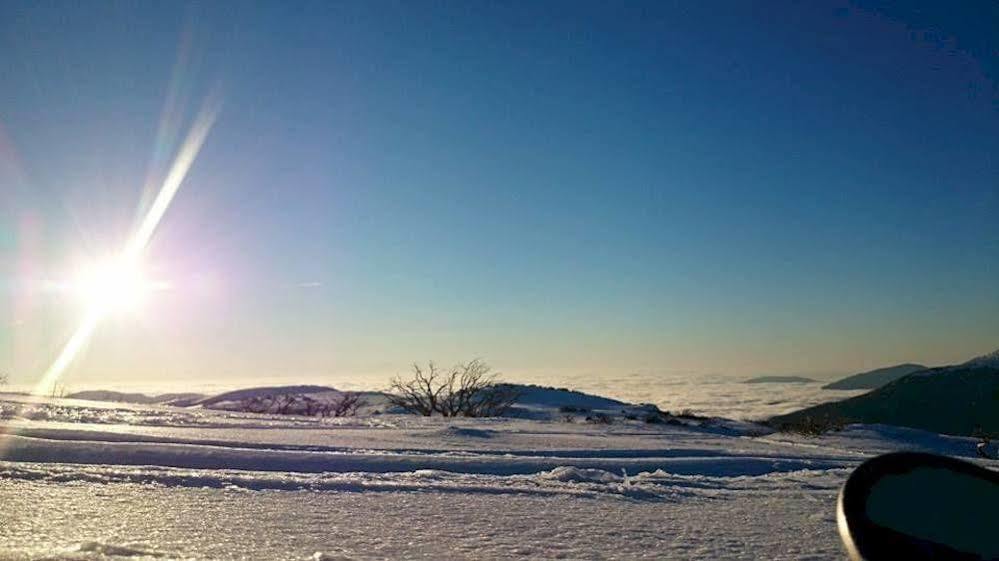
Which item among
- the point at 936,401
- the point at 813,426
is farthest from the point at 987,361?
the point at 813,426

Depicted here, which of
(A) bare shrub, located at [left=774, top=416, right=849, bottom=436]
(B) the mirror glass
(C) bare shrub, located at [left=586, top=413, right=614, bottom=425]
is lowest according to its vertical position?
(A) bare shrub, located at [left=774, top=416, right=849, bottom=436]

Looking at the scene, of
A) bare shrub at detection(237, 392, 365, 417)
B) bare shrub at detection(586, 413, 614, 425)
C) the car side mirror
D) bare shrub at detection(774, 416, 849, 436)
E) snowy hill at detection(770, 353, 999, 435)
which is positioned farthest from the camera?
snowy hill at detection(770, 353, 999, 435)

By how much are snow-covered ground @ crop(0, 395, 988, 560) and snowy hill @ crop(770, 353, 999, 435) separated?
15973 mm

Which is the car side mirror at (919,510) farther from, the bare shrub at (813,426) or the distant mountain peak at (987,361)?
the distant mountain peak at (987,361)

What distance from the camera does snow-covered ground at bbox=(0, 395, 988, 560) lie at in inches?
71.9

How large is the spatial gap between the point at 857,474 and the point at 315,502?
6.40 feet

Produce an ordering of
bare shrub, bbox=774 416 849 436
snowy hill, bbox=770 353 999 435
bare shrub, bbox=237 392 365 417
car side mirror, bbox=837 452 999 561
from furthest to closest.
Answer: snowy hill, bbox=770 353 999 435
bare shrub, bbox=237 392 365 417
bare shrub, bbox=774 416 849 436
car side mirror, bbox=837 452 999 561

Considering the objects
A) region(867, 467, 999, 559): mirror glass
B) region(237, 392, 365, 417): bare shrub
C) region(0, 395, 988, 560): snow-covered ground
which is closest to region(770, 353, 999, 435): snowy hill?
region(237, 392, 365, 417): bare shrub

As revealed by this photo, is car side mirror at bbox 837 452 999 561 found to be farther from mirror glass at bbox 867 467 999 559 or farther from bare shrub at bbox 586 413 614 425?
bare shrub at bbox 586 413 614 425

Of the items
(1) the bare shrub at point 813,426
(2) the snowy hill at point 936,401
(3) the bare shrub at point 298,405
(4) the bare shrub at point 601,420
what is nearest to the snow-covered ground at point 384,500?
(1) the bare shrub at point 813,426

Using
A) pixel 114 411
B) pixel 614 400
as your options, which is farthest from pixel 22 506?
pixel 614 400

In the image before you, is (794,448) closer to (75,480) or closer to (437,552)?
(437,552)

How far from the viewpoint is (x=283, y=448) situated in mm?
3982

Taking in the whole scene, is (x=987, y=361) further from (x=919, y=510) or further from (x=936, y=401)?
(x=919, y=510)
